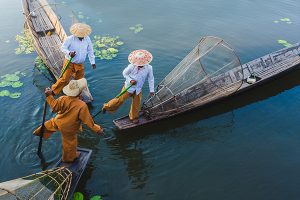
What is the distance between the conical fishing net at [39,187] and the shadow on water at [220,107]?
7.80ft

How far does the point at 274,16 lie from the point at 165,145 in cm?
989

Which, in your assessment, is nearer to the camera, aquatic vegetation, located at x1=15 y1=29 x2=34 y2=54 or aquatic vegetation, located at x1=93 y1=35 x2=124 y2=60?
aquatic vegetation, located at x1=93 y1=35 x2=124 y2=60

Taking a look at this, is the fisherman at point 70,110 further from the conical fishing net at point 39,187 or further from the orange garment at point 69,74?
the orange garment at point 69,74

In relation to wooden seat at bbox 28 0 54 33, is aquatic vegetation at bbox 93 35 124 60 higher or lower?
lower

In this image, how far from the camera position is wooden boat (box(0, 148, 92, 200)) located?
14.4ft

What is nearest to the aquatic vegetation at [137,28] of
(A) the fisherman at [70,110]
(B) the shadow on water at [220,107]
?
(B) the shadow on water at [220,107]

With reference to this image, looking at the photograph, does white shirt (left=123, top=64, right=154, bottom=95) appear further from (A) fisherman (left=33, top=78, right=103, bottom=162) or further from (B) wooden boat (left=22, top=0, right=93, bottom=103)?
(B) wooden boat (left=22, top=0, right=93, bottom=103)

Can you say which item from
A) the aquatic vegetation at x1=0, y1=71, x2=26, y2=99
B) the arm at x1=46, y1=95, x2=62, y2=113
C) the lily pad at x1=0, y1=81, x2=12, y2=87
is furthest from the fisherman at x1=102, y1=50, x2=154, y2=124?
the lily pad at x1=0, y1=81, x2=12, y2=87

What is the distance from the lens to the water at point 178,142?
649 centimetres

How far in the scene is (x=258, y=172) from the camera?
686 centimetres

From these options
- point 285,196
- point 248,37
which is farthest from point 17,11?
point 285,196

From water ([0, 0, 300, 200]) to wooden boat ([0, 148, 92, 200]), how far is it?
1.83 feet

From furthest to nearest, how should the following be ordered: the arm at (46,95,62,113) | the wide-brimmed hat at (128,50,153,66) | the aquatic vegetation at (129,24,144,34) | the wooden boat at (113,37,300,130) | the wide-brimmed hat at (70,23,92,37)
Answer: the aquatic vegetation at (129,24,144,34) → the wooden boat at (113,37,300,130) → the wide-brimmed hat at (70,23,92,37) → the wide-brimmed hat at (128,50,153,66) → the arm at (46,95,62,113)

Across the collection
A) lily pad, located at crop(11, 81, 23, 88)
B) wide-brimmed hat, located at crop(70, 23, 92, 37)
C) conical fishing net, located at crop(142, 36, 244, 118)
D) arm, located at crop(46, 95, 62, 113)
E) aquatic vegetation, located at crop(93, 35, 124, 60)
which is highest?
wide-brimmed hat, located at crop(70, 23, 92, 37)
